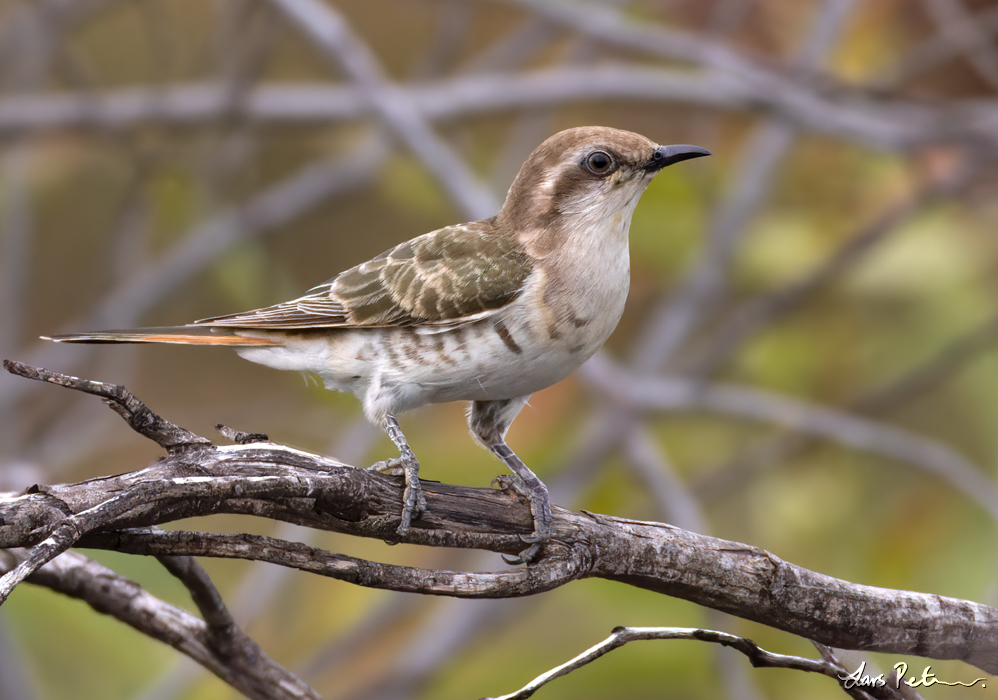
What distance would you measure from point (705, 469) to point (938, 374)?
1026 mm

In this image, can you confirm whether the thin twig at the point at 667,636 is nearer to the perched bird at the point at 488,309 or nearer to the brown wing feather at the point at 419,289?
the perched bird at the point at 488,309

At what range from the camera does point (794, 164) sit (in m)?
4.71

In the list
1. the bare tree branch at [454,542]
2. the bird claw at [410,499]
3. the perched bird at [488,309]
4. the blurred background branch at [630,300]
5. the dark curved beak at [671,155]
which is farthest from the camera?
the blurred background branch at [630,300]

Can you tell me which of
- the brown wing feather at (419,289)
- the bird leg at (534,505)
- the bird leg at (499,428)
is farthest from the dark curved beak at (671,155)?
the bird leg at (534,505)

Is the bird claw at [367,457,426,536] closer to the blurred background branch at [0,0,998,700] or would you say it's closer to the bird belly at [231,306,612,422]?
the bird belly at [231,306,612,422]

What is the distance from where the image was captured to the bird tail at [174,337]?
4.86 feet

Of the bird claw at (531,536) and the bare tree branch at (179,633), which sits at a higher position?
the bird claw at (531,536)

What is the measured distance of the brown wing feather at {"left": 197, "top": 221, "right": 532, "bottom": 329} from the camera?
73.8 inches

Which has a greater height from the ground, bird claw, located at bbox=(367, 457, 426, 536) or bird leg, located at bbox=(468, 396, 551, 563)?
bird leg, located at bbox=(468, 396, 551, 563)

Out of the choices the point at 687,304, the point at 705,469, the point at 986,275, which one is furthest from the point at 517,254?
the point at 986,275

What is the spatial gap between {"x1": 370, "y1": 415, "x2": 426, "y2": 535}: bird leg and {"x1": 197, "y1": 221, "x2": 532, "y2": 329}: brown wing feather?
0.22 metres

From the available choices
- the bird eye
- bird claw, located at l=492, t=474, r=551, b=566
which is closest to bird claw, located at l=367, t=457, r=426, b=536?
bird claw, located at l=492, t=474, r=551, b=566

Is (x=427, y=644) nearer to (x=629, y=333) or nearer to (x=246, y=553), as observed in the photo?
(x=629, y=333)

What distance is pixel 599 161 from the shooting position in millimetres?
2006
